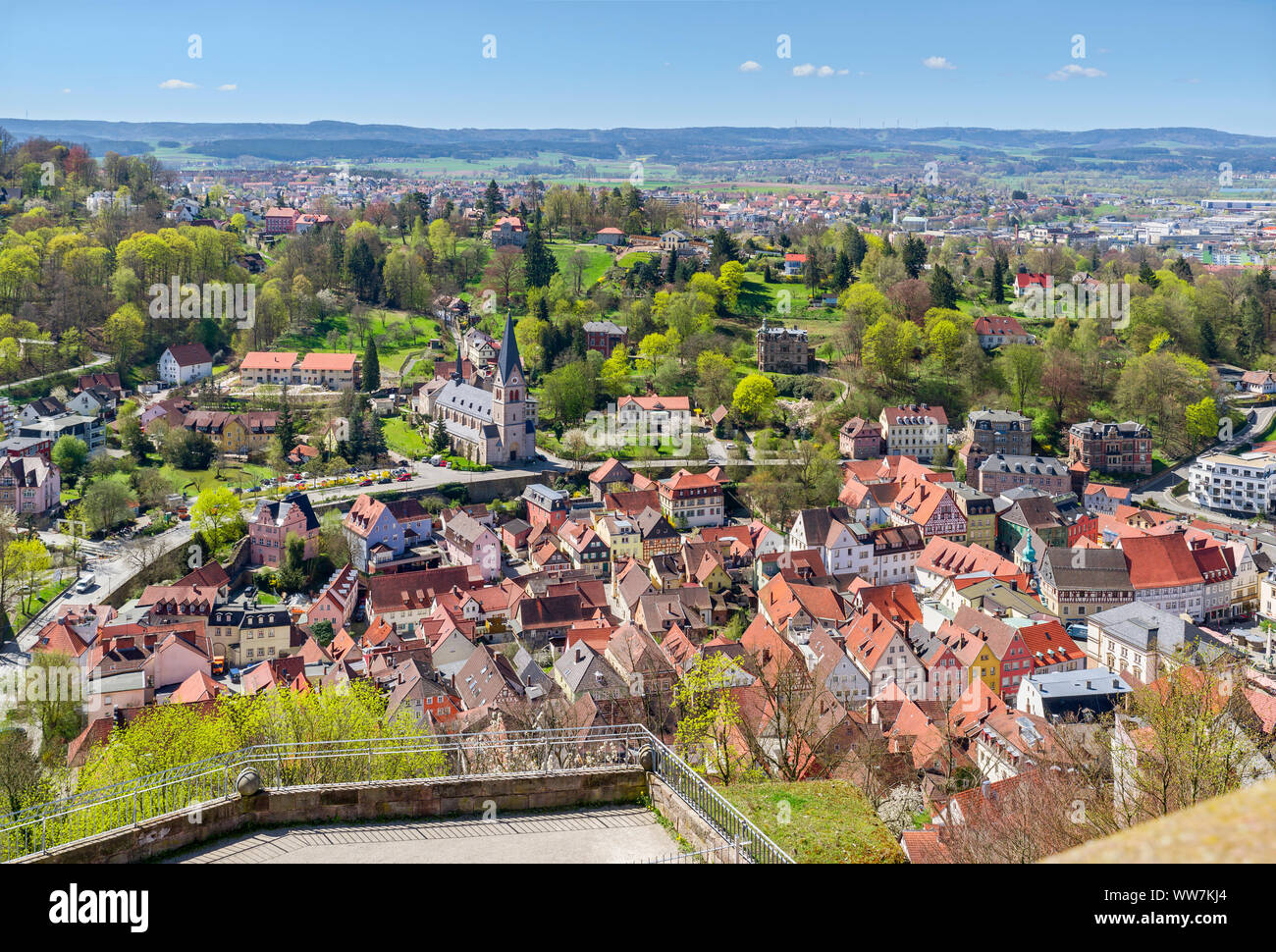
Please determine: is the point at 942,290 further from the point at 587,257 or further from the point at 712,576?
the point at 712,576

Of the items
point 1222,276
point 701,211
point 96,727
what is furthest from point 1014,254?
point 96,727

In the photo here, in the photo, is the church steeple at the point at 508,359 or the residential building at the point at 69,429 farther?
the church steeple at the point at 508,359

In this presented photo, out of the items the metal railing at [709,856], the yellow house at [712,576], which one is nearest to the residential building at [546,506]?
the yellow house at [712,576]

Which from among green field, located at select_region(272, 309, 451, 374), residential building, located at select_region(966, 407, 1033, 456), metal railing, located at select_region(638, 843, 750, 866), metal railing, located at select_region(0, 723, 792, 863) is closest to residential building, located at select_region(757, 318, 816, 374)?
residential building, located at select_region(966, 407, 1033, 456)

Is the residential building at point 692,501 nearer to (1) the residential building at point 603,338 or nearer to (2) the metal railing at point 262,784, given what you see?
(1) the residential building at point 603,338

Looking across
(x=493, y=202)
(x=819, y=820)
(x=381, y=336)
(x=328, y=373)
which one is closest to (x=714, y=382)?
(x=328, y=373)

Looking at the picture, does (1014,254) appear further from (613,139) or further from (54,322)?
(613,139)
